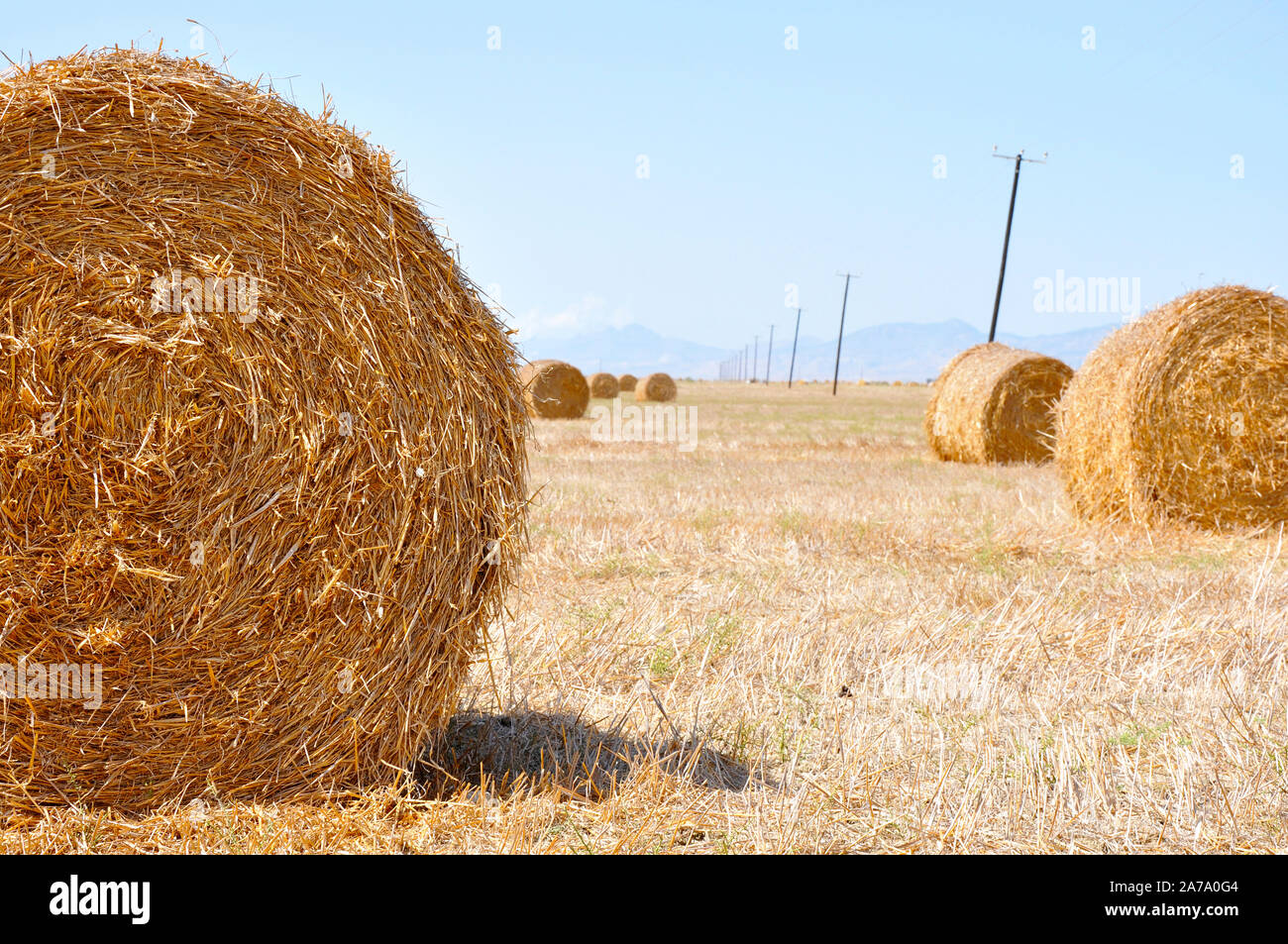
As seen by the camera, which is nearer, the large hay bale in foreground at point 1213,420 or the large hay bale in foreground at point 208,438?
the large hay bale in foreground at point 208,438

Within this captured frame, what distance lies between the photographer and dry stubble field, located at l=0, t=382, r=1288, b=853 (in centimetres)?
342

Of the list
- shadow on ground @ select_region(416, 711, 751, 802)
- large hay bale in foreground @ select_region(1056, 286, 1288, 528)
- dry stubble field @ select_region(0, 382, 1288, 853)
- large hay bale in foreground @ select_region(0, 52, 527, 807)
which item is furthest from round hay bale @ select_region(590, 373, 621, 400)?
large hay bale in foreground @ select_region(0, 52, 527, 807)

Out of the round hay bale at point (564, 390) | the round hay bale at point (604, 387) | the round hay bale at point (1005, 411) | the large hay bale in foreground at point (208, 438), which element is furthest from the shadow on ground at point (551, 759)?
the round hay bale at point (604, 387)

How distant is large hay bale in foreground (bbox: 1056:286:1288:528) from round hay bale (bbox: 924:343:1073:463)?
6324 mm

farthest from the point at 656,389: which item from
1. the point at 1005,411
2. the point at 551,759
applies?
the point at 551,759

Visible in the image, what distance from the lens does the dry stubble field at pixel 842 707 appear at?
342 centimetres

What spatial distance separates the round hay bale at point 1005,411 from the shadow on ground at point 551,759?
13.2 meters

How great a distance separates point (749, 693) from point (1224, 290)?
749cm

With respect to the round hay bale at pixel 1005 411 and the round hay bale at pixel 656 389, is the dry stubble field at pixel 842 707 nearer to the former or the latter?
the round hay bale at pixel 1005 411

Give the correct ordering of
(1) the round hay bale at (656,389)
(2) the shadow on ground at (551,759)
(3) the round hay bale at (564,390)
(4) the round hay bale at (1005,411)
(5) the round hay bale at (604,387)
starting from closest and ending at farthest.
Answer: (2) the shadow on ground at (551,759), (4) the round hay bale at (1005,411), (3) the round hay bale at (564,390), (1) the round hay bale at (656,389), (5) the round hay bale at (604,387)

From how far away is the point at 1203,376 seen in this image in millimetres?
9711

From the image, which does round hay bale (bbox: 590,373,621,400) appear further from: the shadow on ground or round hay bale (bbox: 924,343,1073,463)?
the shadow on ground

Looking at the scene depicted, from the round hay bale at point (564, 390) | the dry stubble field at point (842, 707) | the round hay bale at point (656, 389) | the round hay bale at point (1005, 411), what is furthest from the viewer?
the round hay bale at point (656, 389)

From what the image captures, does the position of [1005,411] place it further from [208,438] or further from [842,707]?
[208,438]
